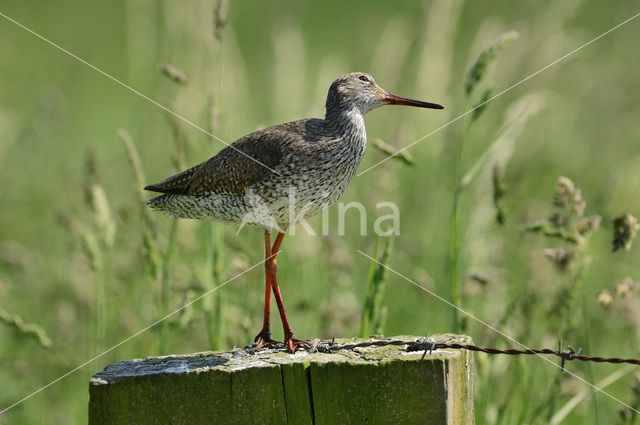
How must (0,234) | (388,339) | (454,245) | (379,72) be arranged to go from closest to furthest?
1. (388,339)
2. (454,245)
3. (379,72)
4. (0,234)

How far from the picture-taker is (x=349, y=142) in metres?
3.91

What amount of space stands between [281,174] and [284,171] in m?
0.02

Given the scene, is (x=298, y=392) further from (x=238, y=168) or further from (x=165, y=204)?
(x=165, y=204)

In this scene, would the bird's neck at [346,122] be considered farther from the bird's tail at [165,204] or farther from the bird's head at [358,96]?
the bird's tail at [165,204]

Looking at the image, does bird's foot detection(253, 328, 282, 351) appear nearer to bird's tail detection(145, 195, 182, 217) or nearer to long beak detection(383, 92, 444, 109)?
bird's tail detection(145, 195, 182, 217)

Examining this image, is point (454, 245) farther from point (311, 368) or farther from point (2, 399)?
point (2, 399)

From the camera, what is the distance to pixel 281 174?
3.77 metres

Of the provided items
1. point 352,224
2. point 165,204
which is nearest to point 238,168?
point 165,204

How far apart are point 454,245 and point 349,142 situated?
0.80m

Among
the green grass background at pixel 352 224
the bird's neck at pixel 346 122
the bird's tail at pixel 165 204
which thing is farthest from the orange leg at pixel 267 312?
the bird's neck at pixel 346 122

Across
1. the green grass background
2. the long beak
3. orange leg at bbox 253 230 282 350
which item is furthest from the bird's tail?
the long beak

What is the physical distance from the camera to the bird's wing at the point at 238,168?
3.81m

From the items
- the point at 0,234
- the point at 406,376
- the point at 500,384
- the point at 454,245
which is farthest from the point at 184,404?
the point at 0,234

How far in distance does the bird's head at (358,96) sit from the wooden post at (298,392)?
5.85ft
